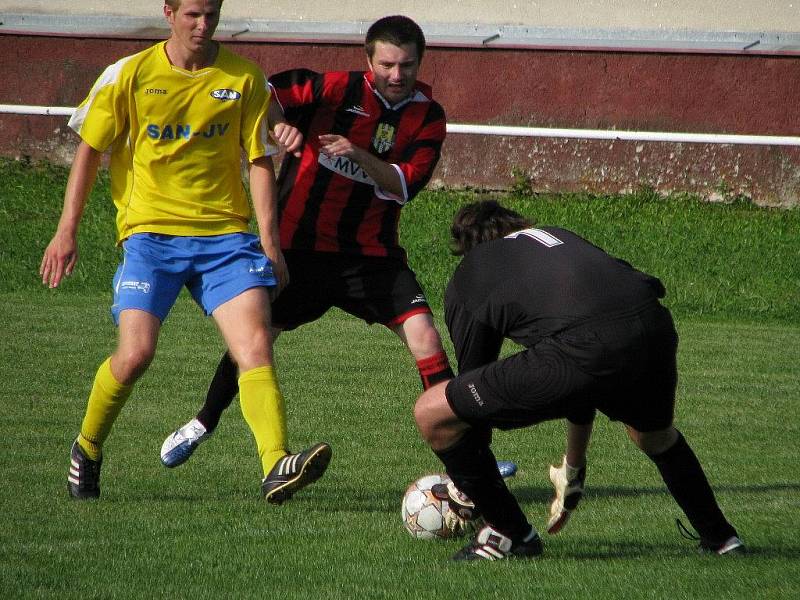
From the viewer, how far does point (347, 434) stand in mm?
7367

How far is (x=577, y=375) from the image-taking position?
4387 mm

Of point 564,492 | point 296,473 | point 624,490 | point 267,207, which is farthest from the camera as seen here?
point 624,490

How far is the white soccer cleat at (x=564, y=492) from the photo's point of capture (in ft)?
16.7

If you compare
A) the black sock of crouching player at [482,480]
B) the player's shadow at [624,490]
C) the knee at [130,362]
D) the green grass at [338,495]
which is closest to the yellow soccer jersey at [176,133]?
the knee at [130,362]

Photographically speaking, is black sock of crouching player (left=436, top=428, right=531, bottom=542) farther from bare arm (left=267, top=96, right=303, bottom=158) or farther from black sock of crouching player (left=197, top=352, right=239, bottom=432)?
black sock of crouching player (left=197, top=352, right=239, bottom=432)

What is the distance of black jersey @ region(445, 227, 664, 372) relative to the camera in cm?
442

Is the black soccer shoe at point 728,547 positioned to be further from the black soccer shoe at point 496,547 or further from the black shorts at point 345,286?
the black shorts at point 345,286

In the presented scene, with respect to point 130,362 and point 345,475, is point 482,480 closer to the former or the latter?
point 130,362

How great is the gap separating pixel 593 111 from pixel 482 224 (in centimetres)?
1271

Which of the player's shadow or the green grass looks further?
the player's shadow

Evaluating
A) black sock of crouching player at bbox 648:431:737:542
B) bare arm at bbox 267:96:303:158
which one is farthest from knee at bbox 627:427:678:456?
bare arm at bbox 267:96:303:158

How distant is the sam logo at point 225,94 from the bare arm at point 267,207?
0.29 m

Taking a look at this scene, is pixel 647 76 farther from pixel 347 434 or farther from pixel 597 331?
pixel 597 331

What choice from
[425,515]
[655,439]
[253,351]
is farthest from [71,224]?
[655,439]
